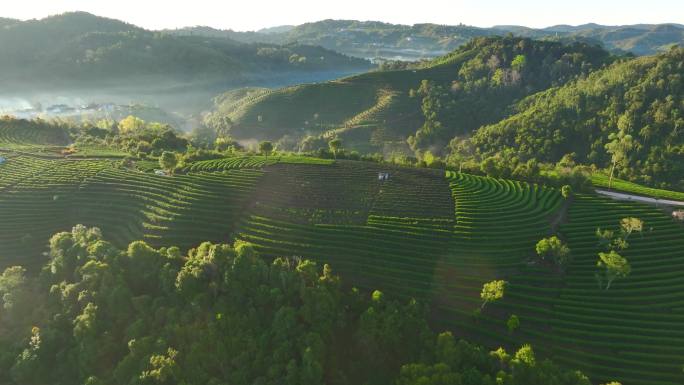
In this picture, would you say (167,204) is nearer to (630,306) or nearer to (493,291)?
(493,291)

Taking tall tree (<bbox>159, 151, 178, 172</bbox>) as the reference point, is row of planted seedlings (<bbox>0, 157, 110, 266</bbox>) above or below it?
below

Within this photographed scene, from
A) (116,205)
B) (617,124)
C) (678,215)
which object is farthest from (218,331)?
(617,124)

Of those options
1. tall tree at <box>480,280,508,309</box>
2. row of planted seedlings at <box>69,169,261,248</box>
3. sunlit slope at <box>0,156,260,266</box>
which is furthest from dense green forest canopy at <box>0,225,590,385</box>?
sunlit slope at <box>0,156,260,266</box>

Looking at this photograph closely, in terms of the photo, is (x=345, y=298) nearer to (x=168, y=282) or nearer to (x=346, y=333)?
(x=346, y=333)

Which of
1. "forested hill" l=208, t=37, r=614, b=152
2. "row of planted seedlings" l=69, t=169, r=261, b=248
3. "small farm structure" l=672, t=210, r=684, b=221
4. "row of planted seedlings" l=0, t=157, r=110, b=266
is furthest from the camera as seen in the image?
"forested hill" l=208, t=37, r=614, b=152

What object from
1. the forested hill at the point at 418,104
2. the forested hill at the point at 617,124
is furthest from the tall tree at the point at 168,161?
the forested hill at the point at 617,124

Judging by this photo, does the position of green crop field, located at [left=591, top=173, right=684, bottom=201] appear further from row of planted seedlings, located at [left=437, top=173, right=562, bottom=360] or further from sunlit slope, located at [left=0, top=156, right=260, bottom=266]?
sunlit slope, located at [left=0, top=156, right=260, bottom=266]

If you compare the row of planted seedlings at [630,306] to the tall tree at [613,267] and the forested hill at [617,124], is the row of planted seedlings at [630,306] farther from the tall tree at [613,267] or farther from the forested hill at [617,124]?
the forested hill at [617,124]
